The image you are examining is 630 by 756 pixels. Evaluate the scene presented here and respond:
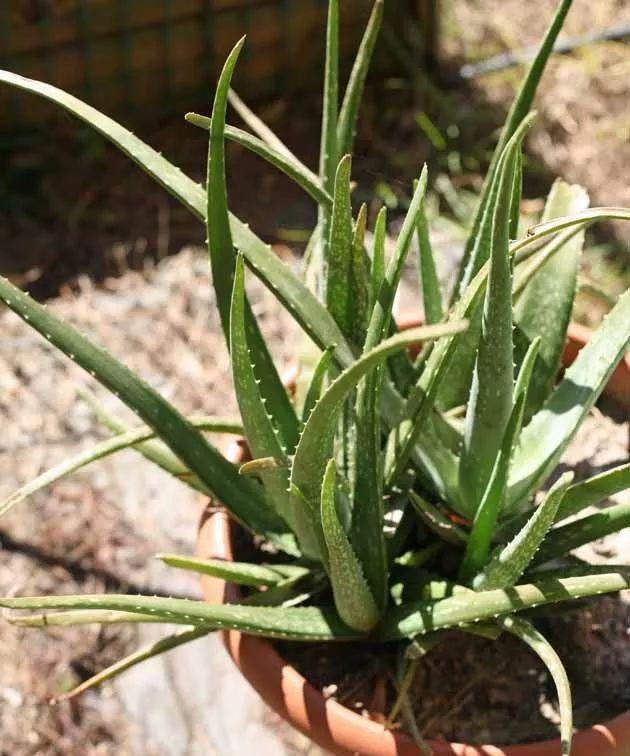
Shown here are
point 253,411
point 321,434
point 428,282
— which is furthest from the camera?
point 428,282

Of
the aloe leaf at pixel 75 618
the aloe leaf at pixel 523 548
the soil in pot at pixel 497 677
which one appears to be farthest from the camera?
the soil in pot at pixel 497 677

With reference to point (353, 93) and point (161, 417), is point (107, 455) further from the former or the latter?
point (353, 93)

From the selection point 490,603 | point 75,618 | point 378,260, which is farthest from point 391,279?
point 75,618

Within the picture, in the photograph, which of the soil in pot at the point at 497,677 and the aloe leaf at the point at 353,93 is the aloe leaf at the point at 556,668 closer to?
the soil in pot at the point at 497,677

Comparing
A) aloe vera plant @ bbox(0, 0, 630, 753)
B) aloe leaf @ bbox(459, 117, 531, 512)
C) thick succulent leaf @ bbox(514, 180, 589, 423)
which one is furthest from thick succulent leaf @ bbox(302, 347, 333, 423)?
thick succulent leaf @ bbox(514, 180, 589, 423)

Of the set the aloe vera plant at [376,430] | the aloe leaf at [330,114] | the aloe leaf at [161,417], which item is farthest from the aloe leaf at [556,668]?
the aloe leaf at [330,114]

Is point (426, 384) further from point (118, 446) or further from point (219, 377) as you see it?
point (219, 377)

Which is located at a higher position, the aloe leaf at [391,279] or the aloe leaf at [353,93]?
the aloe leaf at [353,93]

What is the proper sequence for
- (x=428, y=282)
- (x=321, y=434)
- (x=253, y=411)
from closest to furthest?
1. (x=321, y=434)
2. (x=253, y=411)
3. (x=428, y=282)
